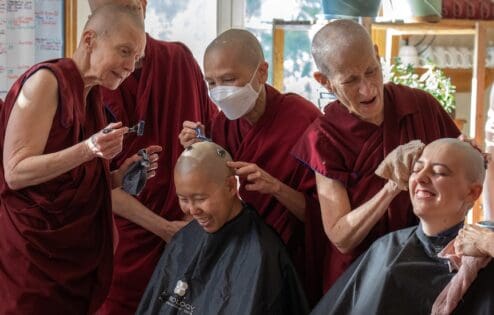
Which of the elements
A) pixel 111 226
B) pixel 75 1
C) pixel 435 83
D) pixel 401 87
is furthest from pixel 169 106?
pixel 435 83


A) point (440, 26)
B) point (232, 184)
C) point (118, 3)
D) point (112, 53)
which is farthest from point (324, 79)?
point (440, 26)

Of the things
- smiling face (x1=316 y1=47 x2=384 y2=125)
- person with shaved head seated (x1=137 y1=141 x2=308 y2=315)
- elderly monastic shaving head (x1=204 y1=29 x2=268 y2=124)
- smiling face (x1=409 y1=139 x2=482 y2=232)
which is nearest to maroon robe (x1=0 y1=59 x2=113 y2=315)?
person with shaved head seated (x1=137 y1=141 x2=308 y2=315)

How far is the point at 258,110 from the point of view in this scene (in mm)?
2762

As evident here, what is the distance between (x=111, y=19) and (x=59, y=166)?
1.66ft

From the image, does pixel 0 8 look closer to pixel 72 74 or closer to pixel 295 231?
pixel 72 74

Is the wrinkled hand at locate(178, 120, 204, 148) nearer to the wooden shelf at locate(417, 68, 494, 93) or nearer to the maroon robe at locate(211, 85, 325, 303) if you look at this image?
the maroon robe at locate(211, 85, 325, 303)

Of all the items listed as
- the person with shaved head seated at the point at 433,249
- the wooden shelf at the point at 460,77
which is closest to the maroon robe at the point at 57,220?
the person with shaved head seated at the point at 433,249

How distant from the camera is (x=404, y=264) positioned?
2.16 meters

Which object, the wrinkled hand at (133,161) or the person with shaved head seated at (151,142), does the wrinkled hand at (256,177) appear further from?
the person with shaved head seated at (151,142)

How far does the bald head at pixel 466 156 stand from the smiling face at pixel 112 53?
3.26 feet

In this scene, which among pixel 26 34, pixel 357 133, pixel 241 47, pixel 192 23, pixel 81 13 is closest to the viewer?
pixel 357 133

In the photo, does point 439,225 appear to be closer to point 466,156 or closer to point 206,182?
point 466,156

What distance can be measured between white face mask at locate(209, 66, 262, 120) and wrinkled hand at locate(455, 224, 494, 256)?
0.94 metres

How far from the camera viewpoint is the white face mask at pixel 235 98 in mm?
2631
